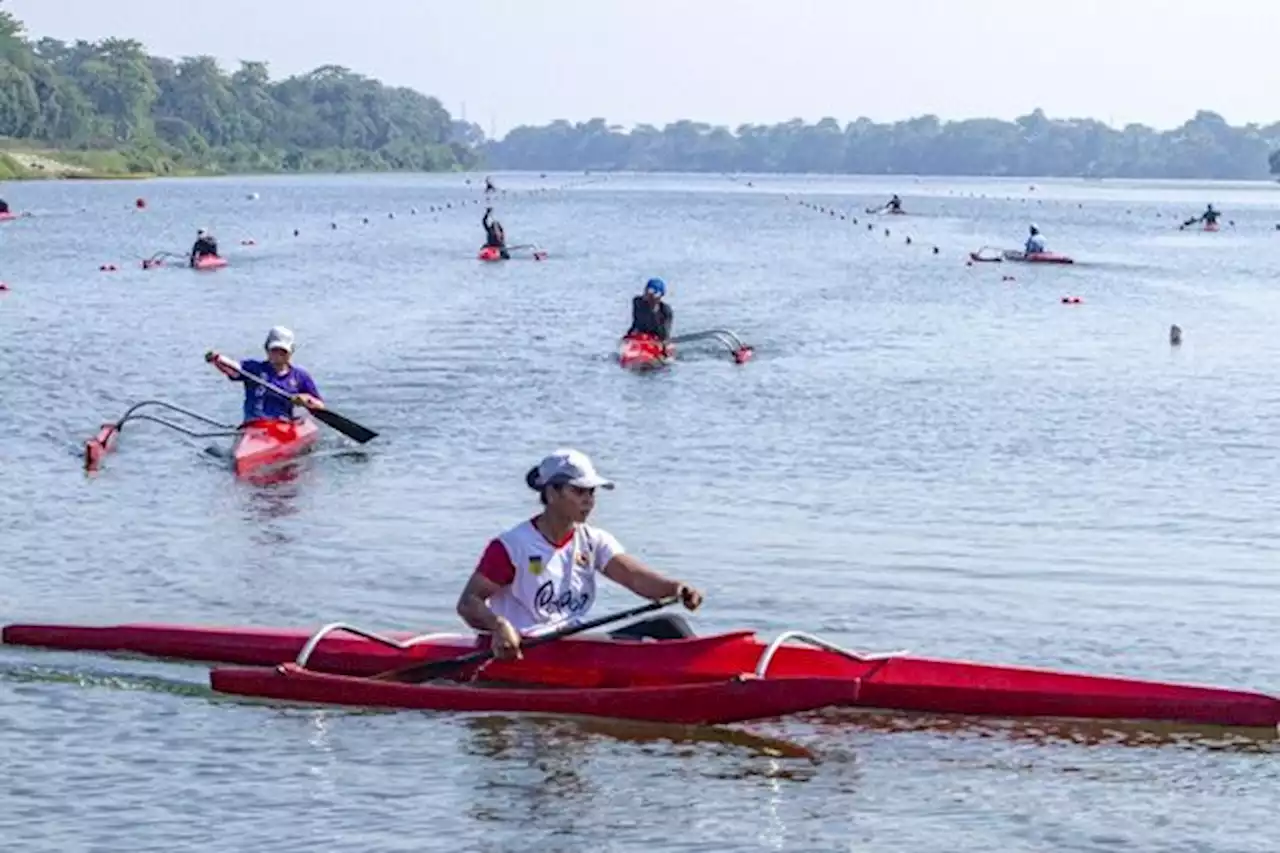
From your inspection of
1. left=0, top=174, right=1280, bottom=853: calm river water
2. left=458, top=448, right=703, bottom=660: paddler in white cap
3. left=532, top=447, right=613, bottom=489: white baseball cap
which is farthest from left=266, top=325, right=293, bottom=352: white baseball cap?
left=532, top=447, right=613, bottom=489: white baseball cap

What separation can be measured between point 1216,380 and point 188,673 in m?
28.4

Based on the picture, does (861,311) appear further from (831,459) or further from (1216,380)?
(831,459)

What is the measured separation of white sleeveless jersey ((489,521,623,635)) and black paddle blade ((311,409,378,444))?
39.9 feet

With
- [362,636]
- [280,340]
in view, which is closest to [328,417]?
[280,340]

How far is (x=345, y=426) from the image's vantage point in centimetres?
Answer: 2905

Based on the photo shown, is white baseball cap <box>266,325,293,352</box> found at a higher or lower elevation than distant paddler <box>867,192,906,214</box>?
higher

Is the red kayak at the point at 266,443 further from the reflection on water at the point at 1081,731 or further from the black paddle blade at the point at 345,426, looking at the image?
the reflection on water at the point at 1081,731

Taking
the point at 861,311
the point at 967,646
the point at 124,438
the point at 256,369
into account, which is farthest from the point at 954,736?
the point at 861,311

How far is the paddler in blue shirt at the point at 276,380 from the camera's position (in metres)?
26.6

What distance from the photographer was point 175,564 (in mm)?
21953

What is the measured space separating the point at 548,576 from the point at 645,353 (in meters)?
24.7

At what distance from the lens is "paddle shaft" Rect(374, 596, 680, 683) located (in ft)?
49.8

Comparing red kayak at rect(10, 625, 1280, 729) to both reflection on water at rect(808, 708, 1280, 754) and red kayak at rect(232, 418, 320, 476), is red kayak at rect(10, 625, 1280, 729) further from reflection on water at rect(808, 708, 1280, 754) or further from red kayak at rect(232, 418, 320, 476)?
red kayak at rect(232, 418, 320, 476)

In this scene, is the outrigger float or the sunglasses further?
the outrigger float
